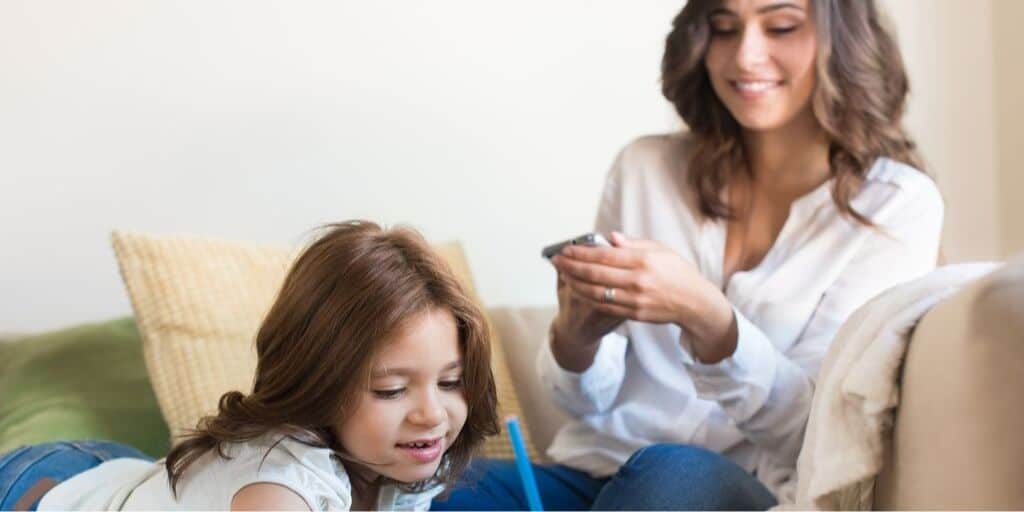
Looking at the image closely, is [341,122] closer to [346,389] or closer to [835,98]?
[835,98]

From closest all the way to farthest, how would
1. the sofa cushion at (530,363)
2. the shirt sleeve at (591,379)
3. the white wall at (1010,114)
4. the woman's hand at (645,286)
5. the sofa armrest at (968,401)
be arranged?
the sofa armrest at (968,401) → the woman's hand at (645,286) → the shirt sleeve at (591,379) → the sofa cushion at (530,363) → the white wall at (1010,114)

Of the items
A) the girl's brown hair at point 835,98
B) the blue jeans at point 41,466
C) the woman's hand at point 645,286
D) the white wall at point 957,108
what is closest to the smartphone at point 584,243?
the woman's hand at point 645,286

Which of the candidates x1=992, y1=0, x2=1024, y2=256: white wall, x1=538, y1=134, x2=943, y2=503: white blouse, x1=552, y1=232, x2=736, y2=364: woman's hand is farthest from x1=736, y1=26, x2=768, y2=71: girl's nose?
x1=992, y1=0, x2=1024, y2=256: white wall

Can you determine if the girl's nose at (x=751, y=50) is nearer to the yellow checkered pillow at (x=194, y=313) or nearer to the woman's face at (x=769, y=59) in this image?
the woman's face at (x=769, y=59)

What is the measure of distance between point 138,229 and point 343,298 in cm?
100

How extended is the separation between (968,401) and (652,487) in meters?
0.39

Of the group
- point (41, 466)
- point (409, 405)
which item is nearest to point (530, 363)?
point (41, 466)

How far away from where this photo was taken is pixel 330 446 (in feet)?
3.21

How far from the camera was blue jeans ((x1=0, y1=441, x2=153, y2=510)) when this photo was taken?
116 centimetres

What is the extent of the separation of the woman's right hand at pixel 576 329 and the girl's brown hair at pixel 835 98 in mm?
239

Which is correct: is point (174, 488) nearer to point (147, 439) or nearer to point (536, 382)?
point (147, 439)

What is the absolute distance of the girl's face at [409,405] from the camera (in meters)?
0.94

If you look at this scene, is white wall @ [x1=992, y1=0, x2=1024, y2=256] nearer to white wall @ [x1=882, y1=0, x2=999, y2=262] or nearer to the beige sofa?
white wall @ [x1=882, y1=0, x2=999, y2=262]

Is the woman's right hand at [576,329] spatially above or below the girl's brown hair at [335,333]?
below
